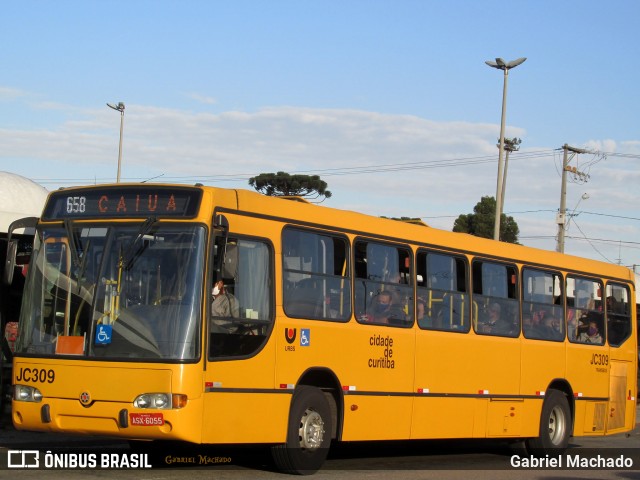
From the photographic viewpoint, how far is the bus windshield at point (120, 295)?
10.7 metres

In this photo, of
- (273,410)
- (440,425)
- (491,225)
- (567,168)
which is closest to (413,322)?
(440,425)

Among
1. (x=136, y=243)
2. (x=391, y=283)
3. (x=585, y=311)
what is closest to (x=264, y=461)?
(x=391, y=283)

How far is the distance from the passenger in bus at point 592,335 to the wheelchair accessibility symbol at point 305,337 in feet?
23.8

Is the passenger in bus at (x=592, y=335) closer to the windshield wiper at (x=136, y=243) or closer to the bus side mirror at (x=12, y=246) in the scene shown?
the windshield wiper at (x=136, y=243)

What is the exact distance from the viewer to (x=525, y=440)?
17156mm

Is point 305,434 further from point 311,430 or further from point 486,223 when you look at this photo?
point 486,223

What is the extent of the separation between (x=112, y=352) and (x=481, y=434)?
22.0 ft

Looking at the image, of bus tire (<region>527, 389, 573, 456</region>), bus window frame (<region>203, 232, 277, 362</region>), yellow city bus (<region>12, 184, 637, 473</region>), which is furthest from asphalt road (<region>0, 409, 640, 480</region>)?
bus window frame (<region>203, 232, 277, 362</region>)

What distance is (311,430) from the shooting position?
12289 millimetres

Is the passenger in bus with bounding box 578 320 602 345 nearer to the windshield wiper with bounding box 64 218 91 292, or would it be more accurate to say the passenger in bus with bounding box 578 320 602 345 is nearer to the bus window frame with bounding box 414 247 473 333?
the bus window frame with bounding box 414 247 473 333

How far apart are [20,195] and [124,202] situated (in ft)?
49.0

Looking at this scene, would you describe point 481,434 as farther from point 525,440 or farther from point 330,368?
point 330,368

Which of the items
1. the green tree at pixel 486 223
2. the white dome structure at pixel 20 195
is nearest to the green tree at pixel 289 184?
the green tree at pixel 486 223

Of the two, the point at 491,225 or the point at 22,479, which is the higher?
the point at 491,225
